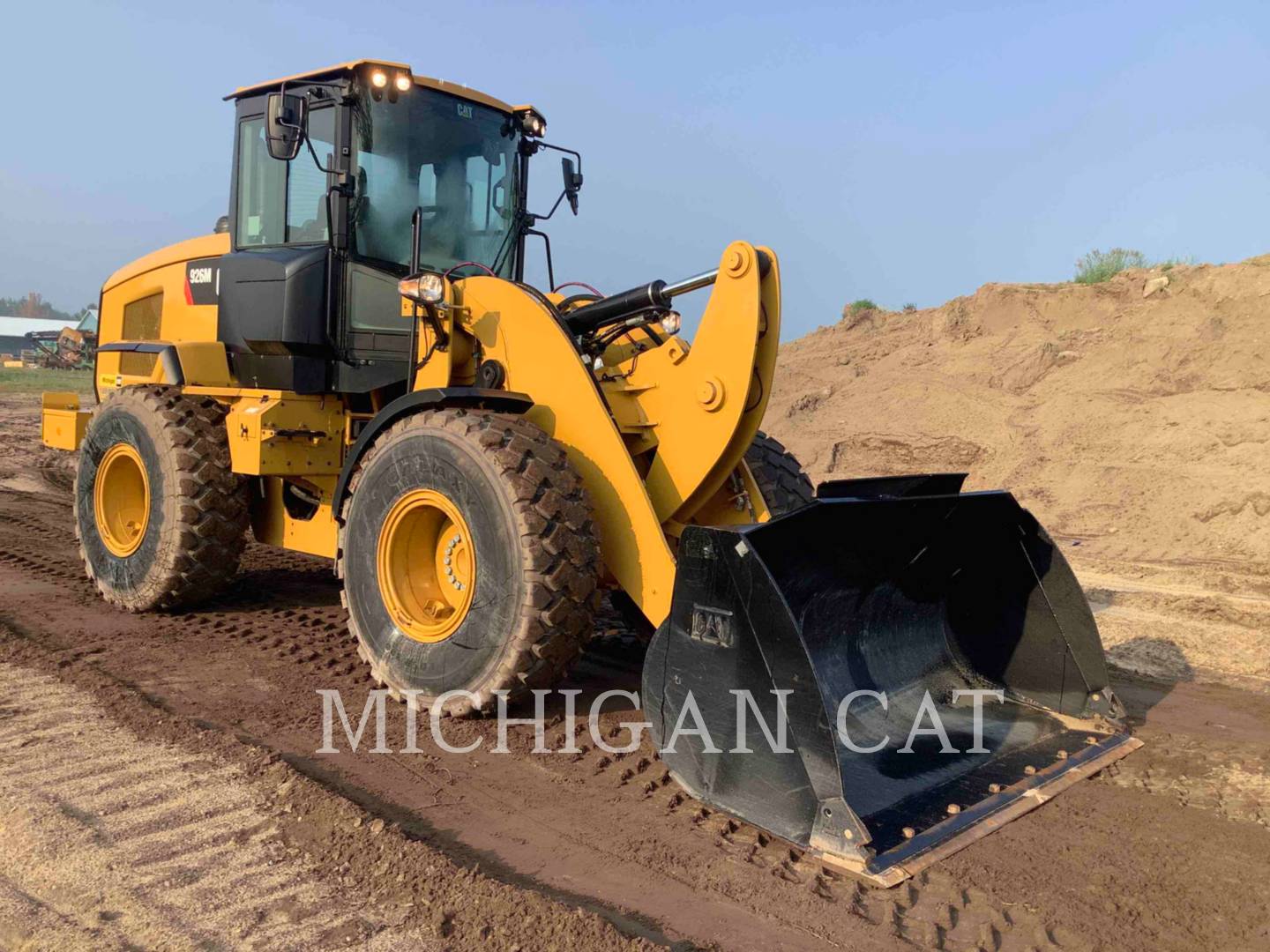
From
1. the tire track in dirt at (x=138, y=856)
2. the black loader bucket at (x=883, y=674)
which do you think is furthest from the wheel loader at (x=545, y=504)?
the tire track in dirt at (x=138, y=856)

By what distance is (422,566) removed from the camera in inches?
182

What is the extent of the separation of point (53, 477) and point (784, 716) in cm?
1161

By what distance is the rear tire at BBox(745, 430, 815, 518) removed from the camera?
505cm

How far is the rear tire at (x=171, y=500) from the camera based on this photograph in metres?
5.57

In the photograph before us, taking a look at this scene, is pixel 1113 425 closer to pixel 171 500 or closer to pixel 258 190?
pixel 258 190

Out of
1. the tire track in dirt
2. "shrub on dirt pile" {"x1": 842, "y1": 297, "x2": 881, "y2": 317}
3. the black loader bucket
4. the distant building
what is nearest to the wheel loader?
the black loader bucket

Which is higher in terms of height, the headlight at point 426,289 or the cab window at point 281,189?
the cab window at point 281,189

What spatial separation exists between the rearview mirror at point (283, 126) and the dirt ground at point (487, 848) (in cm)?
257

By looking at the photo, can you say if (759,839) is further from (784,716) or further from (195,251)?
(195,251)

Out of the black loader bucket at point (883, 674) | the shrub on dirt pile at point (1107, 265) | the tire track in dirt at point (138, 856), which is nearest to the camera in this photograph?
the tire track in dirt at point (138, 856)

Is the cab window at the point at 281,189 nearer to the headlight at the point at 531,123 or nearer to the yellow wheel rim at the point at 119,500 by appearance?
the headlight at the point at 531,123

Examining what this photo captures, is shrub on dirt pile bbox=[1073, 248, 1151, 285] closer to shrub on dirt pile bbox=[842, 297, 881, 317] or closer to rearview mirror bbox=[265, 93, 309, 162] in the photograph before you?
shrub on dirt pile bbox=[842, 297, 881, 317]

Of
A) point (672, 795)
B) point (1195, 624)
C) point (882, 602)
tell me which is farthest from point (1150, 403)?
point (672, 795)

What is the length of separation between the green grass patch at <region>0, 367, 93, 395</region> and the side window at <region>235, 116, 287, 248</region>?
71.7 ft
